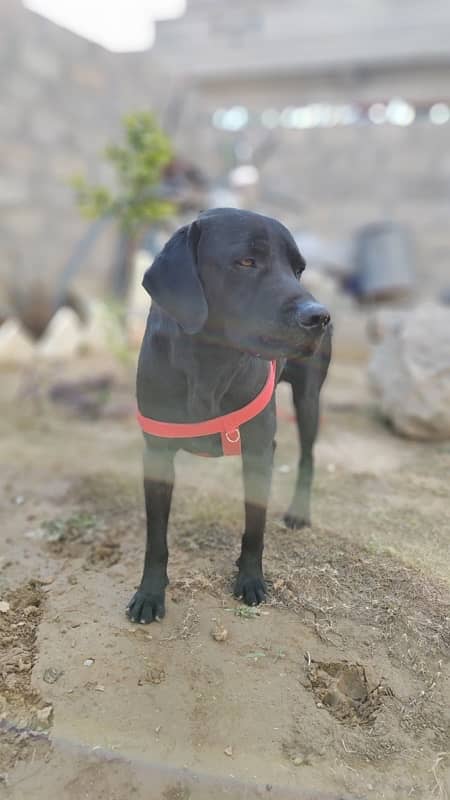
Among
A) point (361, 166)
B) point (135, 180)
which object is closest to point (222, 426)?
point (135, 180)

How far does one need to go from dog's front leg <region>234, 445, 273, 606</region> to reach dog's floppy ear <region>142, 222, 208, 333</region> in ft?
1.91

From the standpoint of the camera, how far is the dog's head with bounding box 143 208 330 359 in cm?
181

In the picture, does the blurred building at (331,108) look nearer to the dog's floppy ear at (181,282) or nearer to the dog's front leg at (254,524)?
the dog's front leg at (254,524)

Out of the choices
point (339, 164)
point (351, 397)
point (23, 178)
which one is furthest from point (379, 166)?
point (351, 397)

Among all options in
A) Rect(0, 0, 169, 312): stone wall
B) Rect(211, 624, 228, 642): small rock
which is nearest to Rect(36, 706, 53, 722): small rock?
Rect(211, 624, 228, 642): small rock

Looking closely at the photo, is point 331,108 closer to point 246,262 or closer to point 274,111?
point 274,111

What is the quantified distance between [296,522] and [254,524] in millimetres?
572

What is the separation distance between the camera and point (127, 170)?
16.5 feet

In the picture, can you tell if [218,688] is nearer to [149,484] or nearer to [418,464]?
[149,484]

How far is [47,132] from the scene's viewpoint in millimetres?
7746

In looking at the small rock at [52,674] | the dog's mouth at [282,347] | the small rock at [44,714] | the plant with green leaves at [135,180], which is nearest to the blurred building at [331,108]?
the plant with green leaves at [135,180]

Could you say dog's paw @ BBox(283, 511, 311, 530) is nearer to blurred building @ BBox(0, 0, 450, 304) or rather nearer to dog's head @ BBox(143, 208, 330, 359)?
dog's head @ BBox(143, 208, 330, 359)

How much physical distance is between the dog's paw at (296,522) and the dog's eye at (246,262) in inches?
52.9

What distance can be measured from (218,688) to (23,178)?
22.5 ft
